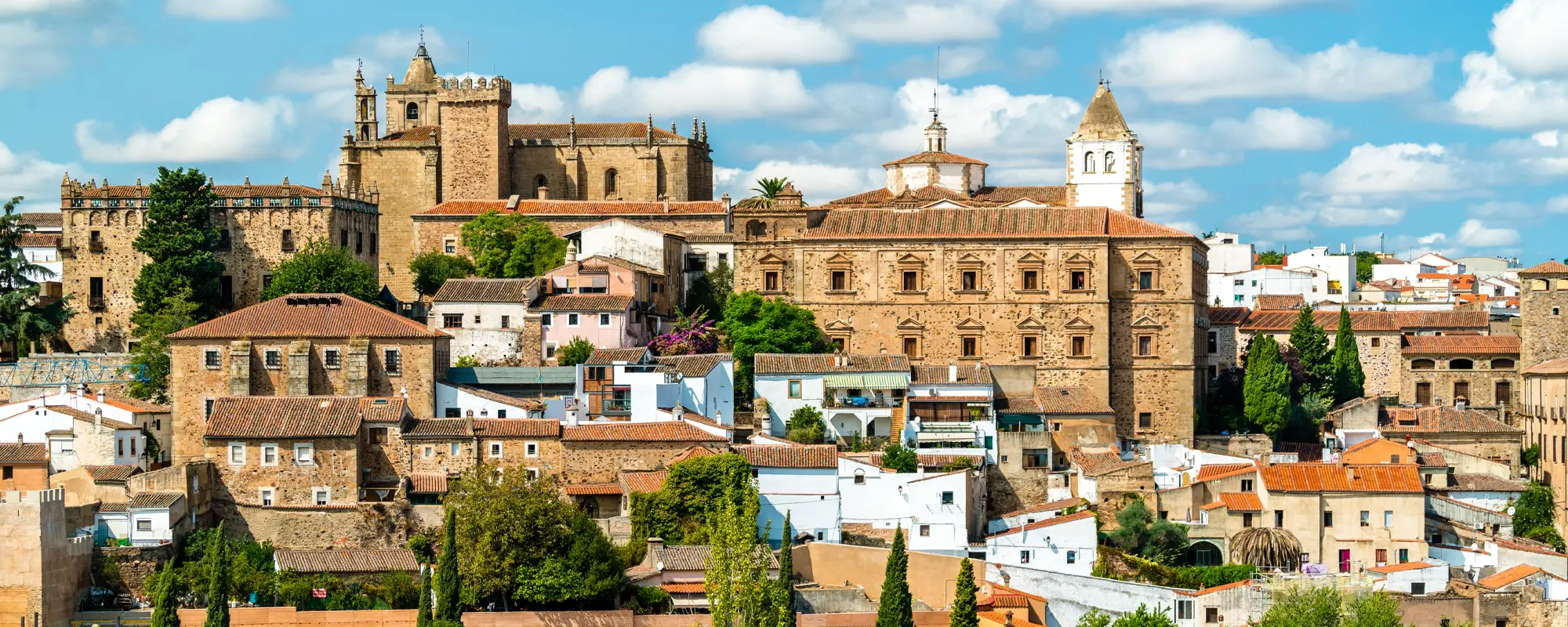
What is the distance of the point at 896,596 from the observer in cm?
4044

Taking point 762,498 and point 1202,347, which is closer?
point 762,498

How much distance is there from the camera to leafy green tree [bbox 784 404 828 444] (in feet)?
162

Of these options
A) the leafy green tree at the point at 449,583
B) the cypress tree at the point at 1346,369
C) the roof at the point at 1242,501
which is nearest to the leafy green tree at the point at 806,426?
the roof at the point at 1242,501

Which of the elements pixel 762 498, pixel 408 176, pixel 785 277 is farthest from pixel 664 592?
pixel 408 176

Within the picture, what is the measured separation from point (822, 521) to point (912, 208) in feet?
62.6

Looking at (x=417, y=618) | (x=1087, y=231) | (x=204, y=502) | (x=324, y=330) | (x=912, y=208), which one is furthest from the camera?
(x=912, y=208)

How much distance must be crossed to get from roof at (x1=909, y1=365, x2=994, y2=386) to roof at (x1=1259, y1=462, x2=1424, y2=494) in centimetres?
759

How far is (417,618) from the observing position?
133 ft

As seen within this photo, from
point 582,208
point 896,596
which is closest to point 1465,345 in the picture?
point 582,208

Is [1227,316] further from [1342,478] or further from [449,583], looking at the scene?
[449,583]

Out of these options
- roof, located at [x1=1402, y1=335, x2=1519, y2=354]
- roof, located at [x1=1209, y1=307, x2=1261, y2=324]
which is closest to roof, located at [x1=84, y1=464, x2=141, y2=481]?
roof, located at [x1=1209, y1=307, x2=1261, y2=324]

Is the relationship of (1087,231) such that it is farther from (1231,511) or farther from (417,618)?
(417,618)

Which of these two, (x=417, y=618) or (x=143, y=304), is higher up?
(x=143, y=304)

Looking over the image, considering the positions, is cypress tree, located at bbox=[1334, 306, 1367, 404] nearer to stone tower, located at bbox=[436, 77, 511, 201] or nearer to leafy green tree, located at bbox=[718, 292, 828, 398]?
leafy green tree, located at bbox=[718, 292, 828, 398]
